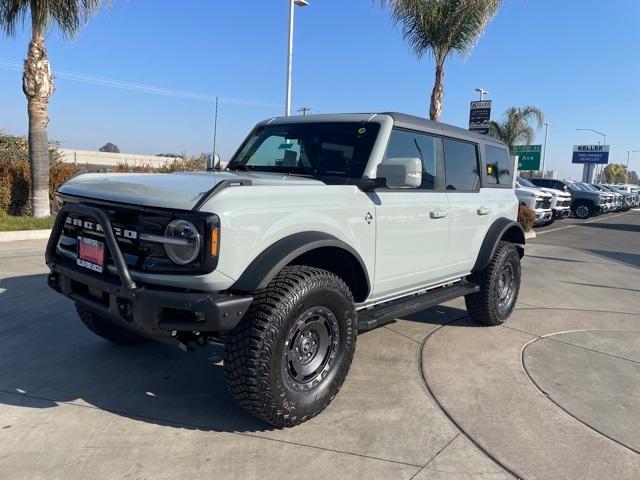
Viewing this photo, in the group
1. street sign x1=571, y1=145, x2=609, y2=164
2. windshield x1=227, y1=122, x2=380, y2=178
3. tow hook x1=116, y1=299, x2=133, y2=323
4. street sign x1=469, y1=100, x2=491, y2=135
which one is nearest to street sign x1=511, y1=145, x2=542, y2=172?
street sign x1=469, y1=100, x2=491, y2=135

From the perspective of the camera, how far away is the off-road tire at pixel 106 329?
425 cm

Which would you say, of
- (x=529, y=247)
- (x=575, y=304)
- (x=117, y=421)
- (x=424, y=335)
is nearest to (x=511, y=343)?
(x=424, y=335)

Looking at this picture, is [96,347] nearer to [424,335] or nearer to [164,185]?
[164,185]

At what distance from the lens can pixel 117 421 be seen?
10.7ft

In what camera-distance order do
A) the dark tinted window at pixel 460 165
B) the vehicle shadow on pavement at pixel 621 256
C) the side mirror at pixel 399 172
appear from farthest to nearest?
1. the vehicle shadow on pavement at pixel 621 256
2. the dark tinted window at pixel 460 165
3. the side mirror at pixel 399 172

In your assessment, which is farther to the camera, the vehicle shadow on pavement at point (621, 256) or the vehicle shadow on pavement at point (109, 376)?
the vehicle shadow on pavement at point (621, 256)

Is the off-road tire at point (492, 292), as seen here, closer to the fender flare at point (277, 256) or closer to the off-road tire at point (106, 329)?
the fender flare at point (277, 256)

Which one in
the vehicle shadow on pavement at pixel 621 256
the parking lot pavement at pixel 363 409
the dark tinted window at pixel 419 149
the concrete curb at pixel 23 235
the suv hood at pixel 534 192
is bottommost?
the parking lot pavement at pixel 363 409

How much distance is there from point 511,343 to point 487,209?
4.39ft

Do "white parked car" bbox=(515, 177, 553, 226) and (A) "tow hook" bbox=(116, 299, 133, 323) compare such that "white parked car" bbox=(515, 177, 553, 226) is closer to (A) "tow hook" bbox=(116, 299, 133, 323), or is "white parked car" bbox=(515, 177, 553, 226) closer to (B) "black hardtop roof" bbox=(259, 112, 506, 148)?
(B) "black hardtop roof" bbox=(259, 112, 506, 148)

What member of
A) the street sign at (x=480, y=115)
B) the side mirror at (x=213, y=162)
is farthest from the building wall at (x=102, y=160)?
the side mirror at (x=213, y=162)

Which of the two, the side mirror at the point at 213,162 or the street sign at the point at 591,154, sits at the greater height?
the street sign at the point at 591,154

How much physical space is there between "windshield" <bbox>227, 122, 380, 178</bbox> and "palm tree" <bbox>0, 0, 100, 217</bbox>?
324 inches

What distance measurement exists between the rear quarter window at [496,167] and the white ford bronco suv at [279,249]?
875mm
